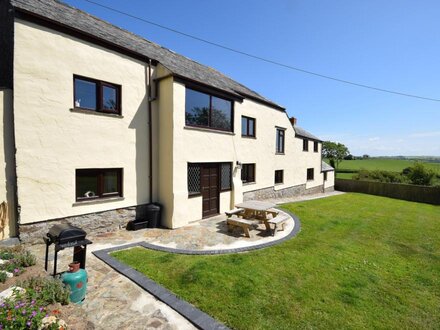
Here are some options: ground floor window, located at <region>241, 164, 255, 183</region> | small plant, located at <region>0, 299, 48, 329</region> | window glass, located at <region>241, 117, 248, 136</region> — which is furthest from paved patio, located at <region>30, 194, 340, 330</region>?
window glass, located at <region>241, 117, 248, 136</region>

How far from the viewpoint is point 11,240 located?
21.5 ft

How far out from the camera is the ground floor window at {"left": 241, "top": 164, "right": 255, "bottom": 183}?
15.2 metres

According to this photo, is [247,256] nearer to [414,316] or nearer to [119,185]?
[414,316]

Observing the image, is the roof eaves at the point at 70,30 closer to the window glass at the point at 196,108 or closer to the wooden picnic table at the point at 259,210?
the window glass at the point at 196,108

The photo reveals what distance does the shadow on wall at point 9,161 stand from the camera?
6.64 meters

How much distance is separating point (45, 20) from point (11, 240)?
654cm

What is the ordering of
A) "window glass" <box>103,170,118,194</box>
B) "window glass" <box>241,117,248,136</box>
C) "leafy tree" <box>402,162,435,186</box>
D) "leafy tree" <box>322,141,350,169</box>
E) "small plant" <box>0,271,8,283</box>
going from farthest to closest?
"leafy tree" <box>322,141,350,169</box>, "leafy tree" <box>402,162,435,186</box>, "window glass" <box>241,117,248,136</box>, "window glass" <box>103,170,118,194</box>, "small plant" <box>0,271,8,283</box>

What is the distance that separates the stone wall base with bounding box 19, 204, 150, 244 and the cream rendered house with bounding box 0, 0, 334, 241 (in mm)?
34

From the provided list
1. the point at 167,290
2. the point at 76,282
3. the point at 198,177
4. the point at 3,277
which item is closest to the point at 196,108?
the point at 198,177

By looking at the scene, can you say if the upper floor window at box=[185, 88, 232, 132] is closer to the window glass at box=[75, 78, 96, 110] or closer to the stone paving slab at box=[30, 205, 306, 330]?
the window glass at box=[75, 78, 96, 110]

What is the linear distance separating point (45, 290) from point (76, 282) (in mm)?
615

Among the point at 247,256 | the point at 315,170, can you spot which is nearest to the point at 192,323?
the point at 247,256

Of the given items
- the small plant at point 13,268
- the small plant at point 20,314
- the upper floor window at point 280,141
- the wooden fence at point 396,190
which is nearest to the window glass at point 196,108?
the small plant at point 13,268

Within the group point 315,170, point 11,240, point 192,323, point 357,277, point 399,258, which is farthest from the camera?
point 315,170
